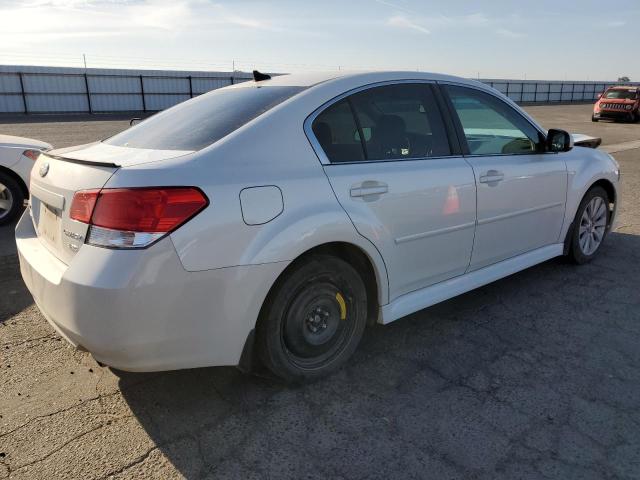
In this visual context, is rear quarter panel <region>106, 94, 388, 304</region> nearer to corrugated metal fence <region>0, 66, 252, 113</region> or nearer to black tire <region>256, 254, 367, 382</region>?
black tire <region>256, 254, 367, 382</region>

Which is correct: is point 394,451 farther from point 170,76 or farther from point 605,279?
point 170,76

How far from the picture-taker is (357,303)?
3088 millimetres

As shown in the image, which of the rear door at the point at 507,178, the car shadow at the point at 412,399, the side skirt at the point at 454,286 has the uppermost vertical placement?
the rear door at the point at 507,178

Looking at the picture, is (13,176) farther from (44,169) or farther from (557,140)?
(557,140)

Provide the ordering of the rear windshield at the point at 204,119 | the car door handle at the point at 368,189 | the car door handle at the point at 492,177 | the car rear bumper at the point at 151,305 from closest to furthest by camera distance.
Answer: the car rear bumper at the point at 151,305 → the rear windshield at the point at 204,119 → the car door handle at the point at 368,189 → the car door handle at the point at 492,177

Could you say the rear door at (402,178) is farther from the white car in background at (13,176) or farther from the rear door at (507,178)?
the white car in background at (13,176)

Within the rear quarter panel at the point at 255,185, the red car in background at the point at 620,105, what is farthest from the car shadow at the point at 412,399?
the red car in background at the point at 620,105

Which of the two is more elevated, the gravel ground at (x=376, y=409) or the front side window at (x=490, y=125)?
the front side window at (x=490, y=125)

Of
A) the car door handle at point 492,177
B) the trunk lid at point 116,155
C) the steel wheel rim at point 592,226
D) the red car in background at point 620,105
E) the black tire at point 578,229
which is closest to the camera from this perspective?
the trunk lid at point 116,155

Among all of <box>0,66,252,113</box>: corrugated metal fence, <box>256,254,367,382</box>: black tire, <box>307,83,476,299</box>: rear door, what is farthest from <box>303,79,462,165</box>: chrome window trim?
<box>0,66,252,113</box>: corrugated metal fence

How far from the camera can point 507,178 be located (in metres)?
3.76

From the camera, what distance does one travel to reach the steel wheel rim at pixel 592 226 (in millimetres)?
4816

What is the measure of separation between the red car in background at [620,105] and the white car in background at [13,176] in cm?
2528

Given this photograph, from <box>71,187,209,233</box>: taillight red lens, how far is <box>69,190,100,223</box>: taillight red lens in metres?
0.04
